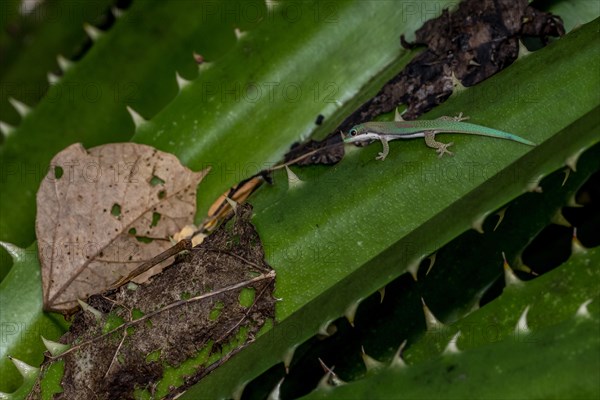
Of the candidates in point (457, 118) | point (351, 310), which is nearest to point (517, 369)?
point (351, 310)

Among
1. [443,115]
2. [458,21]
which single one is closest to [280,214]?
[443,115]

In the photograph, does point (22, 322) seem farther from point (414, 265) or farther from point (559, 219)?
point (559, 219)

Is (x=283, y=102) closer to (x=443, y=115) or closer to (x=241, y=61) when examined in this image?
(x=241, y=61)

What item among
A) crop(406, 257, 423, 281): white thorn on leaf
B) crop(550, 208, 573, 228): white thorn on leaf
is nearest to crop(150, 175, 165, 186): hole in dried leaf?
crop(406, 257, 423, 281): white thorn on leaf

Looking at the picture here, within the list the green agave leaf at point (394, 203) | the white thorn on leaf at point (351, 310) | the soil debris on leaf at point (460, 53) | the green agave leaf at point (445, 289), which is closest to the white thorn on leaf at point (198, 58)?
the soil debris on leaf at point (460, 53)

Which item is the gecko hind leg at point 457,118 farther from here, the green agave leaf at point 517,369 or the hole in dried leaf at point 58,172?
the hole in dried leaf at point 58,172

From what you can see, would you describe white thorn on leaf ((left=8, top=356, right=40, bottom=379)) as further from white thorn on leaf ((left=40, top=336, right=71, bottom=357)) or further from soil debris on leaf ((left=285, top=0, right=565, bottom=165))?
soil debris on leaf ((left=285, top=0, right=565, bottom=165))

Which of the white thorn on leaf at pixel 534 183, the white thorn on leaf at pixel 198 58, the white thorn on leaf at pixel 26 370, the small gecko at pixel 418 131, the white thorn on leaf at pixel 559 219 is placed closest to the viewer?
the white thorn on leaf at pixel 534 183
